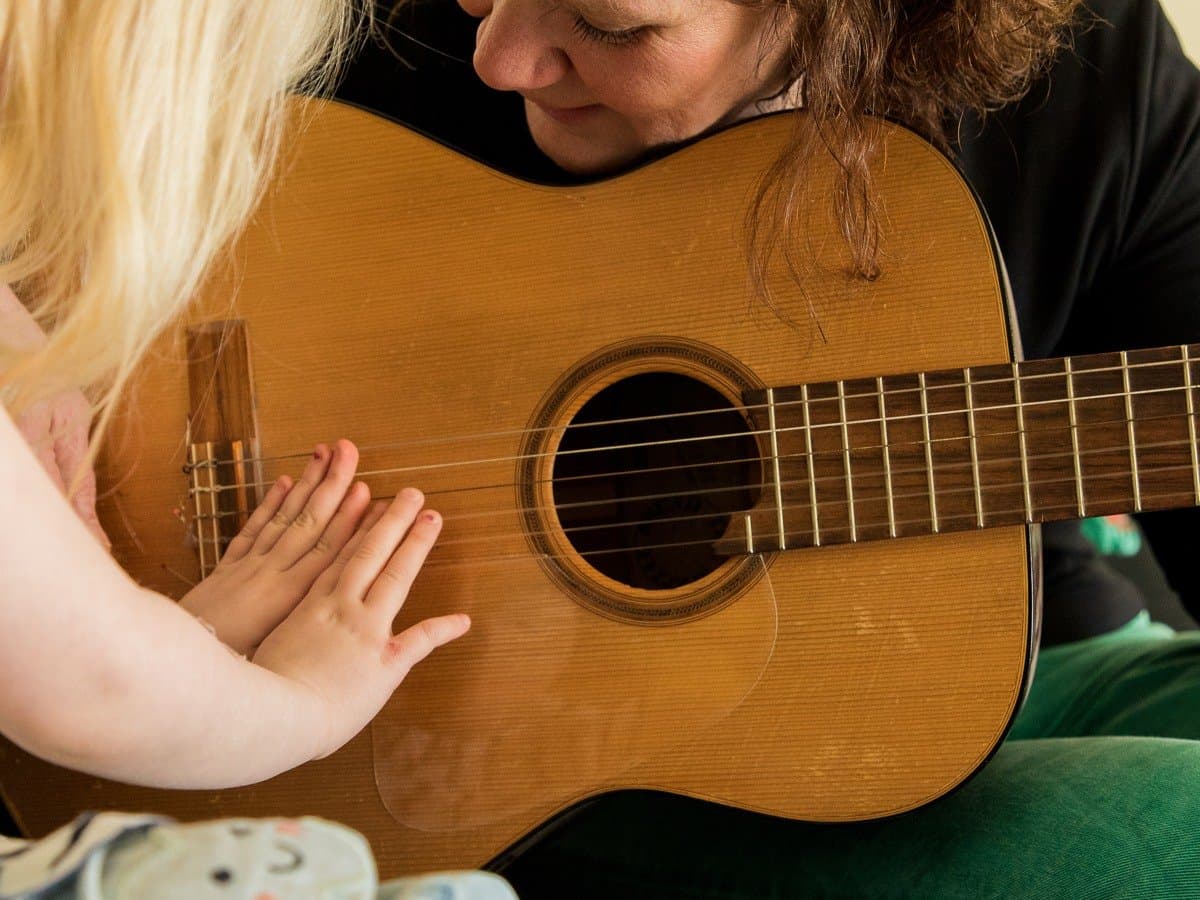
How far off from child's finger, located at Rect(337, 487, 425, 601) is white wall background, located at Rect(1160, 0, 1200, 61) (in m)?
1.39

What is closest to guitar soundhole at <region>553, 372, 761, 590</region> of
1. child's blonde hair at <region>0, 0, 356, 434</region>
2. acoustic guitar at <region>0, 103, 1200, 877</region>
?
acoustic guitar at <region>0, 103, 1200, 877</region>

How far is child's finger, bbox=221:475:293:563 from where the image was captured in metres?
0.92

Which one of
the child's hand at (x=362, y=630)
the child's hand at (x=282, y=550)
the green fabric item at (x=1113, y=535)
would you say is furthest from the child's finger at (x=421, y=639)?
the green fabric item at (x=1113, y=535)

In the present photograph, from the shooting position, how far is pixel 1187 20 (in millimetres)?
1536

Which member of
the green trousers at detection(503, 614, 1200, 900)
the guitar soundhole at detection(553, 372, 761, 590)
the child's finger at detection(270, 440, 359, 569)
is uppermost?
the child's finger at detection(270, 440, 359, 569)

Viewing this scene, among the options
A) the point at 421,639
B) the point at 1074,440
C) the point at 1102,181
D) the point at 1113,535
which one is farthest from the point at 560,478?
the point at 1113,535

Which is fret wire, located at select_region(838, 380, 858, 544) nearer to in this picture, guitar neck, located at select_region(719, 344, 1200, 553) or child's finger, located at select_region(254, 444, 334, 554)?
guitar neck, located at select_region(719, 344, 1200, 553)

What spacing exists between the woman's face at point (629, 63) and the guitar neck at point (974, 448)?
27 centimetres

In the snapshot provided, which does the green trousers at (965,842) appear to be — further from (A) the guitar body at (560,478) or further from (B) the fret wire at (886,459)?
(B) the fret wire at (886,459)

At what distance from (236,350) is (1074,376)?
0.75 m

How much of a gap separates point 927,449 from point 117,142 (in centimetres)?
66

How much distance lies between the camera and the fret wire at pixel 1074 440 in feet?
2.76

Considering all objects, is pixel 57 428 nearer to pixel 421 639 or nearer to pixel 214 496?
pixel 214 496

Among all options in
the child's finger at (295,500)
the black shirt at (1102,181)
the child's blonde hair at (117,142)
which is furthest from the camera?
the black shirt at (1102,181)
